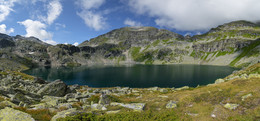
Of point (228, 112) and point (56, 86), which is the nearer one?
point (228, 112)

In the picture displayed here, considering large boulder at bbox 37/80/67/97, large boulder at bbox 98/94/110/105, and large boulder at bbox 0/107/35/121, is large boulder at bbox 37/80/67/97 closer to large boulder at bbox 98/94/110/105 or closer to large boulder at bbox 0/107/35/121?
large boulder at bbox 98/94/110/105

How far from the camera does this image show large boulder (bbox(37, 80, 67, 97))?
32250 mm

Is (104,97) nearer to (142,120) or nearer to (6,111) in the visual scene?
(142,120)

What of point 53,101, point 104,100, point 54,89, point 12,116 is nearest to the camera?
point 12,116

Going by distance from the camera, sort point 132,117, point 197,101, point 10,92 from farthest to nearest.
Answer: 1. point 10,92
2. point 197,101
3. point 132,117

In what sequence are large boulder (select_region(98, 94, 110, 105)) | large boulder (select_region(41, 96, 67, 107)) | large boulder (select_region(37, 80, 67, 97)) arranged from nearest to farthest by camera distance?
large boulder (select_region(41, 96, 67, 107)) < large boulder (select_region(98, 94, 110, 105)) < large boulder (select_region(37, 80, 67, 97))

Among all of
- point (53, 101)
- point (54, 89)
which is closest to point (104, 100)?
point (53, 101)

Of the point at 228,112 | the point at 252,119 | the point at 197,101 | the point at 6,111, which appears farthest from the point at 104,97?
the point at 252,119

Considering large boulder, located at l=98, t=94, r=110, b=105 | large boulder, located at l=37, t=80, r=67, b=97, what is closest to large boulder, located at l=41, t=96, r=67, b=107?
large boulder, located at l=98, t=94, r=110, b=105

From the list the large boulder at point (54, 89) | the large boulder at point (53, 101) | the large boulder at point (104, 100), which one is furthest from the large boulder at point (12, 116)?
the large boulder at point (54, 89)

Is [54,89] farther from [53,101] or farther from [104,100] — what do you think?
[104,100]

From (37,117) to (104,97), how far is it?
10.8m

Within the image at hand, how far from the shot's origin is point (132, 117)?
13.0 meters

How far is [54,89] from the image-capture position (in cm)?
3394
